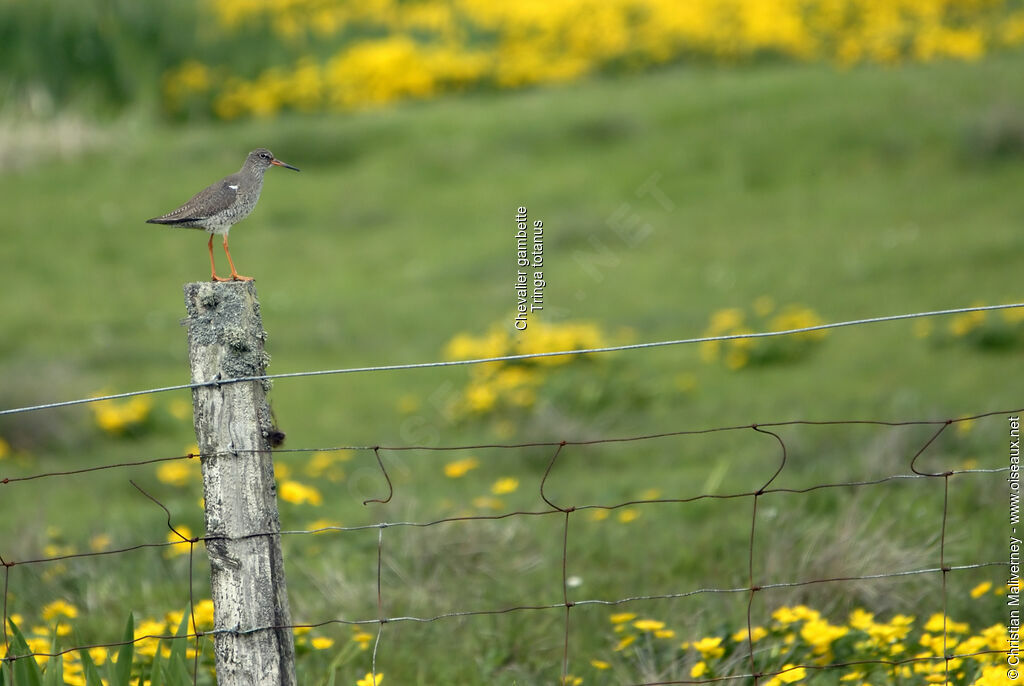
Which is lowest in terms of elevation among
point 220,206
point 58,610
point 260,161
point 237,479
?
point 58,610

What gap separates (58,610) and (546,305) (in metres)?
6.94

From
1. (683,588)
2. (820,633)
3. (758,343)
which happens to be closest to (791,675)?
(820,633)

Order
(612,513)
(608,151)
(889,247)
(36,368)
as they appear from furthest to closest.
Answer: (608,151), (889,247), (36,368), (612,513)

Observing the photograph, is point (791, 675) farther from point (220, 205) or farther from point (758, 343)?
point (758, 343)

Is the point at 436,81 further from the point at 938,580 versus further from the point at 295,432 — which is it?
the point at 938,580

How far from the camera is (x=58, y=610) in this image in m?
4.15

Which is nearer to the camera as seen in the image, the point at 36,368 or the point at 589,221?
the point at 36,368

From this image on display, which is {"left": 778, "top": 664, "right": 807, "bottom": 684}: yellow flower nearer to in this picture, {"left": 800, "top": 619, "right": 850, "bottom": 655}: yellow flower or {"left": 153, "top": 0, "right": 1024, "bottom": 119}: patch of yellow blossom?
{"left": 800, "top": 619, "right": 850, "bottom": 655}: yellow flower

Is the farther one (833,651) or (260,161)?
(833,651)

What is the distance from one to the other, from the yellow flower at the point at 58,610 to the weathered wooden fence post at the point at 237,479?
132 cm

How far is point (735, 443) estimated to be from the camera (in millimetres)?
7449

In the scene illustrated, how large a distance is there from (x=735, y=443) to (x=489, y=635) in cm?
352

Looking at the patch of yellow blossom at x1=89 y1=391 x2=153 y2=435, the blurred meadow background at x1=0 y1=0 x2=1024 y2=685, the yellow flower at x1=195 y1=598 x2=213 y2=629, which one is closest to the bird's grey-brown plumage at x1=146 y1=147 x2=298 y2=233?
the blurred meadow background at x1=0 y1=0 x2=1024 y2=685

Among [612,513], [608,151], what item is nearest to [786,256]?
[608,151]
